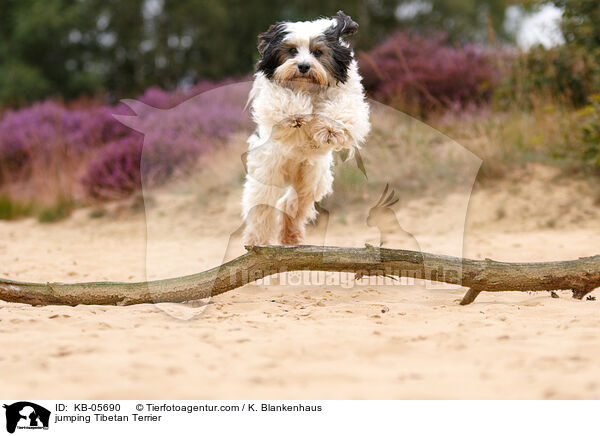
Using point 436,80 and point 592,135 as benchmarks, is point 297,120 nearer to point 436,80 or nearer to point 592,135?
point 592,135

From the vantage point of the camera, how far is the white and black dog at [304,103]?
13.0ft

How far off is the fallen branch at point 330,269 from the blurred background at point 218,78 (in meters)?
1.26

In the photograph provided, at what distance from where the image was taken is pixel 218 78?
18.1 metres

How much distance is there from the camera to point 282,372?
243 cm

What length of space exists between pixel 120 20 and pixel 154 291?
16.5 metres

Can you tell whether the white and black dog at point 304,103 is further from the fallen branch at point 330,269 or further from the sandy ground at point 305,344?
the sandy ground at point 305,344

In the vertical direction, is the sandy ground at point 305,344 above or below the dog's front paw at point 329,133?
below

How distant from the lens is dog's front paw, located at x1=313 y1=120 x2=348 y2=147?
12.8ft

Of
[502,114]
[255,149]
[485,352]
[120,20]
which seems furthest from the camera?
[120,20]

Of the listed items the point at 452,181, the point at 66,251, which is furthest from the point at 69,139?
the point at 452,181

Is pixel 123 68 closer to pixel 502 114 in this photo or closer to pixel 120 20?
pixel 120 20
